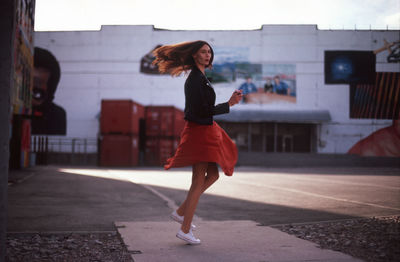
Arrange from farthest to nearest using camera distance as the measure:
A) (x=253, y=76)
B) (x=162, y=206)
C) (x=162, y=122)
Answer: (x=253, y=76) → (x=162, y=122) → (x=162, y=206)

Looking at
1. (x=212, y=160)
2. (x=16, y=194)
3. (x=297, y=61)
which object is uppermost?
(x=297, y=61)

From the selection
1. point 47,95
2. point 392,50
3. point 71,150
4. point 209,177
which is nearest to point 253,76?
point 392,50

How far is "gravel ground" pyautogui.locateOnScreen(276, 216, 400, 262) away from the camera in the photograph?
3.24m

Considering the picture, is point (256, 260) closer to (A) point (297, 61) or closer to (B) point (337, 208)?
(B) point (337, 208)

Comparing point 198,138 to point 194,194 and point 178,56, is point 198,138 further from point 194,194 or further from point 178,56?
point 178,56

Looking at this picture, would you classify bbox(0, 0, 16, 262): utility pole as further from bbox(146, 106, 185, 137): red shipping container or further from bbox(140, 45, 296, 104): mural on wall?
bbox(140, 45, 296, 104): mural on wall

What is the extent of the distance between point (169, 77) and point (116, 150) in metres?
12.7

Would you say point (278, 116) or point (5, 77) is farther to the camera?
point (278, 116)

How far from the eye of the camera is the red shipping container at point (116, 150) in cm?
2356

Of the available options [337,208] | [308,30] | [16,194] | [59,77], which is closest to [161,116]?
[59,77]

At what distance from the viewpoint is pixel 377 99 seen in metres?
35.1

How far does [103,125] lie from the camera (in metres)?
23.7

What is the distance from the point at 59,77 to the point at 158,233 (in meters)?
33.6

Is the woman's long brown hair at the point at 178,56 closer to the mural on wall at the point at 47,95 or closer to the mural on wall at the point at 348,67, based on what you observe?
the mural on wall at the point at 47,95
